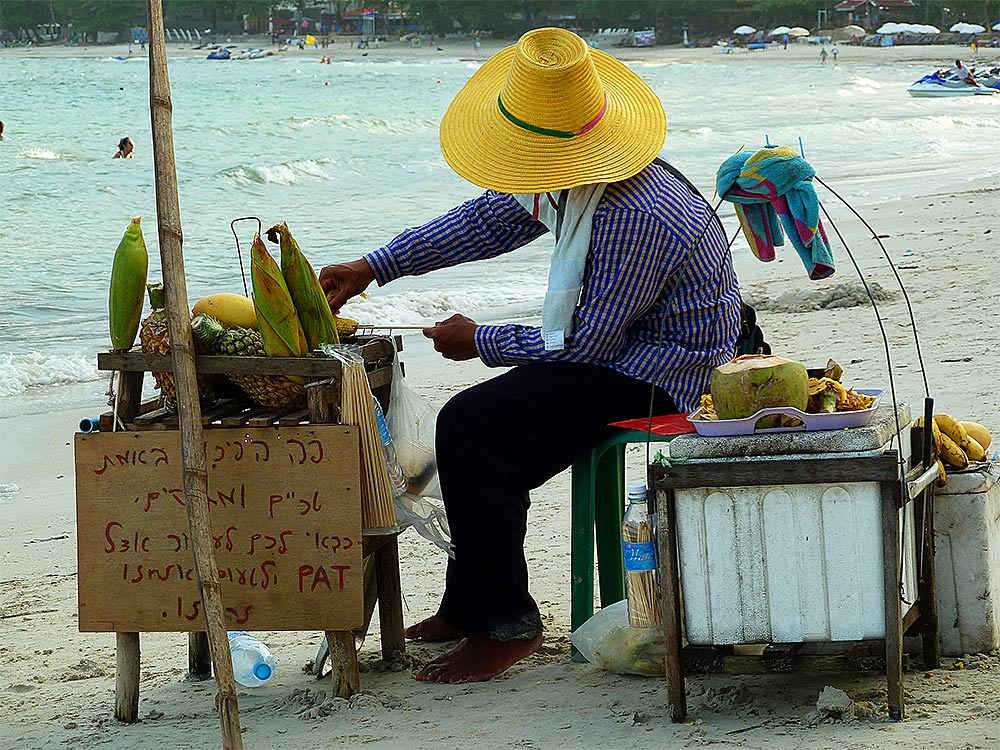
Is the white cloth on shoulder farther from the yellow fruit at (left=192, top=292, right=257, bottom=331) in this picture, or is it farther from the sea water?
the sea water

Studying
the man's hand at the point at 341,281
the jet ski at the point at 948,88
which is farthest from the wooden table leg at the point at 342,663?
the jet ski at the point at 948,88

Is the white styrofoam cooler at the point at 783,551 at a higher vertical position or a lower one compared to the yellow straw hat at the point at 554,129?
lower

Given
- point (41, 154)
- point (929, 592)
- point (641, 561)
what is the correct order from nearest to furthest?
1. point (641, 561)
2. point (929, 592)
3. point (41, 154)

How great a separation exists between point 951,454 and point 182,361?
182cm

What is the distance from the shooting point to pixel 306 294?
3.15m

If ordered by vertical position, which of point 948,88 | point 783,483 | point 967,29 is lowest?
point 783,483

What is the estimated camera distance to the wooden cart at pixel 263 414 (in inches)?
120

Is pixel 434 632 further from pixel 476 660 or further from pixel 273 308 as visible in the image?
pixel 273 308

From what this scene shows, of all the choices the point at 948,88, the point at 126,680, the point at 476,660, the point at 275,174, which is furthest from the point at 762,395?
the point at 948,88

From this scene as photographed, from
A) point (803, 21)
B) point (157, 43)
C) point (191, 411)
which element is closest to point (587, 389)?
point (191, 411)

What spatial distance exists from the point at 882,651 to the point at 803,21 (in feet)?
323

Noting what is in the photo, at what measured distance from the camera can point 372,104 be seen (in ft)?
142

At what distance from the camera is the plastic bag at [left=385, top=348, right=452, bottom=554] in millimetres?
3346

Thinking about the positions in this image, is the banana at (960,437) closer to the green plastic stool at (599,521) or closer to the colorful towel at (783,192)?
the colorful towel at (783,192)
